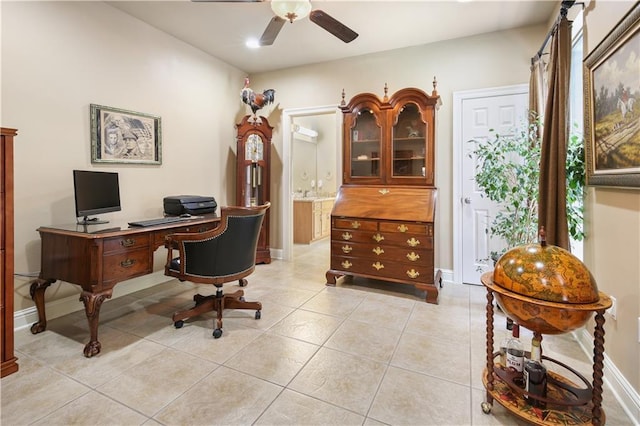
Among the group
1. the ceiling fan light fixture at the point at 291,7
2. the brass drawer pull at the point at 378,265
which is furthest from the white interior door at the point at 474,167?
the ceiling fan light fixture at the point at 291,7

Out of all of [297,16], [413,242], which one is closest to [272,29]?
[297,16]

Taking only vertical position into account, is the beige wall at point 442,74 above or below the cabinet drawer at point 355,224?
above

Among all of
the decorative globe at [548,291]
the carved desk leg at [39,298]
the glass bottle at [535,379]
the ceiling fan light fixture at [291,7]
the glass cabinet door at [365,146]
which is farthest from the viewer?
the glass cabinet door at [365,146]

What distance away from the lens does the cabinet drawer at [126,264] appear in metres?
2.18

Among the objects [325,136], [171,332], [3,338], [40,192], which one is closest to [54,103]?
[40,192]

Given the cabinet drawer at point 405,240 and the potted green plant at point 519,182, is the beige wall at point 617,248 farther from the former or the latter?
the cabinet drawer at point 405,240

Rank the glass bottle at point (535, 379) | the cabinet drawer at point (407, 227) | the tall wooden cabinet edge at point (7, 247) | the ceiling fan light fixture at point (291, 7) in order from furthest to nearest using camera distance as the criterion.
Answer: the cabinet drawer at point (407, 227) < the ceiling fan light fixture at point (291, 7) < the tall wooden cabinet edge at point (7, 247) < the glass bottle at point (535, 379)

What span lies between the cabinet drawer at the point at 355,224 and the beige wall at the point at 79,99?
1958 millimetres

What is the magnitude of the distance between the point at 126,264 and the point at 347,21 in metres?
3.11

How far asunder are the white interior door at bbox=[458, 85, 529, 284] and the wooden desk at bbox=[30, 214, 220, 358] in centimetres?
313

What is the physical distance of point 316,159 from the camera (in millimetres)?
7367

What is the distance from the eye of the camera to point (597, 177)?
6.21 ft

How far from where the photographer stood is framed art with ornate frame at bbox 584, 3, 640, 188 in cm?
151

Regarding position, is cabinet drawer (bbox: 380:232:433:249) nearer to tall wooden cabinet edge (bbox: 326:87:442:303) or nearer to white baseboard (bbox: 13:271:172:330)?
tall wooden cabinet edge (bbox: 326:87:442:303)
